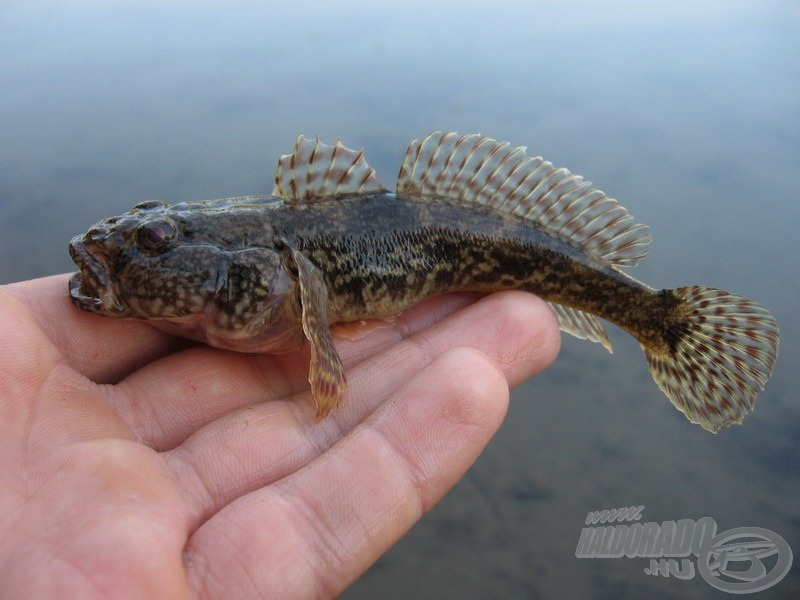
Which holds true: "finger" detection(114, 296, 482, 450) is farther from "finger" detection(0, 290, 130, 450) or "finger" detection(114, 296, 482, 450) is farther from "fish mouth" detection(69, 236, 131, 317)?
"fish mouth" detection(69, 236, 131, 317)

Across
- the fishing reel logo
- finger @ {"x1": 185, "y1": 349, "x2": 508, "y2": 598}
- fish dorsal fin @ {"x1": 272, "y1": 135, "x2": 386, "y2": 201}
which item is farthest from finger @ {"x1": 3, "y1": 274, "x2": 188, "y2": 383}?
the fishing reel logo

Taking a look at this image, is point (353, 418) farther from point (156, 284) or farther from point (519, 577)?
point (519, 577)

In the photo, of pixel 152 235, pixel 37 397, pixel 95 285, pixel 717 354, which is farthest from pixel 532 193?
pixel 37 397

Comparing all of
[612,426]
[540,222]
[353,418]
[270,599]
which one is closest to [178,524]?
[270,599]

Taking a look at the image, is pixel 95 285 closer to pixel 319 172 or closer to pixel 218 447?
pixel 218 447

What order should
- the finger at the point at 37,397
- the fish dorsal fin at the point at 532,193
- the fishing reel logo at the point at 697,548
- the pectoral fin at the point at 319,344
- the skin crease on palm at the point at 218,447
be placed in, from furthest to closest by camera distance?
the fish dorsal fin at the point at 532,193 → the fishing reel logo at the point at 697,548 → the pectoral fin at the point at 319,344 → the finger at the point at 37,397 → the skin crease on palm at the point at 218,447

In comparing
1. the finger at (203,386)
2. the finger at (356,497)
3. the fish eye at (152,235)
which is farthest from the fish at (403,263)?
the finger at (356,497)

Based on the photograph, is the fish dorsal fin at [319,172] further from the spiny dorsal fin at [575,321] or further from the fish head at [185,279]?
the spiny dorsal fin at [575,321]

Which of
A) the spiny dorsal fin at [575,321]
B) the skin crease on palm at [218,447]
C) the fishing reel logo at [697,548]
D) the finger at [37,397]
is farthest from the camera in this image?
the spiny dorsal fin at [575,321]
